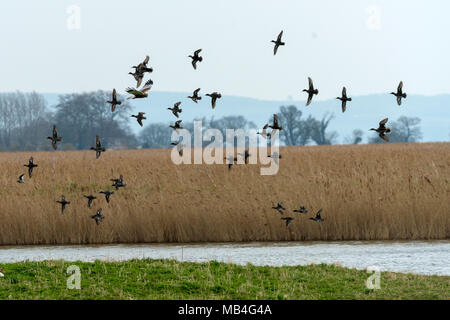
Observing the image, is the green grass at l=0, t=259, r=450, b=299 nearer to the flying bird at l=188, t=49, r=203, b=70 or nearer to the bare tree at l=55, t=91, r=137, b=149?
the flying bird at l=188, t=49, r=203, b=70

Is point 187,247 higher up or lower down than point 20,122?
lower down

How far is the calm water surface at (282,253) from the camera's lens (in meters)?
17.2

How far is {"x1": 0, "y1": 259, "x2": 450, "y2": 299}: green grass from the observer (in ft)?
39.4

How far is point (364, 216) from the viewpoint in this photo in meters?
22.1

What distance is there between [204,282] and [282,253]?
6725 millimetres

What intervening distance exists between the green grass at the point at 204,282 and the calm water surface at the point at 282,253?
245cm

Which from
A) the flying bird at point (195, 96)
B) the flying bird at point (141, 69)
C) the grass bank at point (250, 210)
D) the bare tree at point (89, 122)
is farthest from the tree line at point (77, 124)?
the flying bird at point (141, 69)

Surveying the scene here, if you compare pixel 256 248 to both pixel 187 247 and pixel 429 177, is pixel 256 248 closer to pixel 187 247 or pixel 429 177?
pixel 187 247

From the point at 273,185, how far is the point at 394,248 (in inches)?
214

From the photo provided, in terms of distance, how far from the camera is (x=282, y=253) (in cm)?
1923

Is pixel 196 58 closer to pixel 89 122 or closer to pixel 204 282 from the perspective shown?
pixel 204 282
